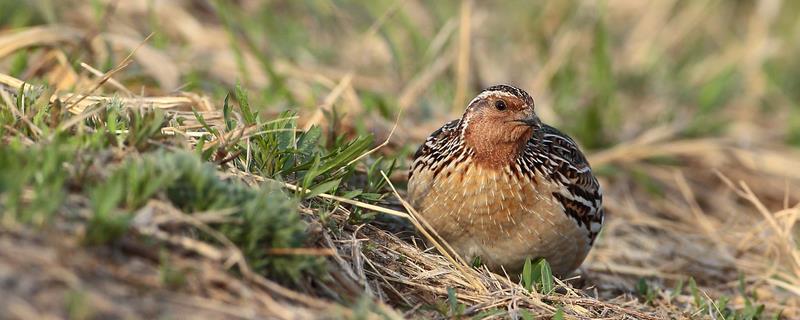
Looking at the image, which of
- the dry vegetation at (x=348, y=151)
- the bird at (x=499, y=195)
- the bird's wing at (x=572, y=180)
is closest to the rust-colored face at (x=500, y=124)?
the bird at (x=499, y=195)

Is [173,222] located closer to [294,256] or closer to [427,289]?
[294,256]

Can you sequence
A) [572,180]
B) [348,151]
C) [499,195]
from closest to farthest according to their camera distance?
[348,151], [499,195], [572,180]

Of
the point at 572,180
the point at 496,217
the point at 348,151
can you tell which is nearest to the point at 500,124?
the point at 496,217

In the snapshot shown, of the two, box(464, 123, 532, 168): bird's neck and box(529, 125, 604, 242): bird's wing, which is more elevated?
box(464, 123, 532, 168): bird's neck

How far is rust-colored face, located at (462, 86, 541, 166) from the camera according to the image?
5.14 meters

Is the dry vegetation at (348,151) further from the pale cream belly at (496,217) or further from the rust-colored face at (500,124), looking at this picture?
the rust-colored face at (500,124)

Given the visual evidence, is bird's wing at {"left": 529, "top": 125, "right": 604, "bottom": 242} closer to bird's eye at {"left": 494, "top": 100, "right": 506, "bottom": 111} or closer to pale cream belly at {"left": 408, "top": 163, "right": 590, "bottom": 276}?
pale cream belly at {"left": 408, "top": 163, "right": 590, "bottom": 276}

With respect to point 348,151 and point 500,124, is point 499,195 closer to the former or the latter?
point 500,124

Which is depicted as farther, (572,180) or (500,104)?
(572,180)

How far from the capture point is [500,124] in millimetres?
5176

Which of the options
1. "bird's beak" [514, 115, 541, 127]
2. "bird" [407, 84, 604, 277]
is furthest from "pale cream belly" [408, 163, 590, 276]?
"bird's beak" [514, 115, 541, 127]

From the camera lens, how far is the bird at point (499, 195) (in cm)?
514

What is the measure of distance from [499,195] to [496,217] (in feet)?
0.36

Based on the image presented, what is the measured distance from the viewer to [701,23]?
11.7 meters
